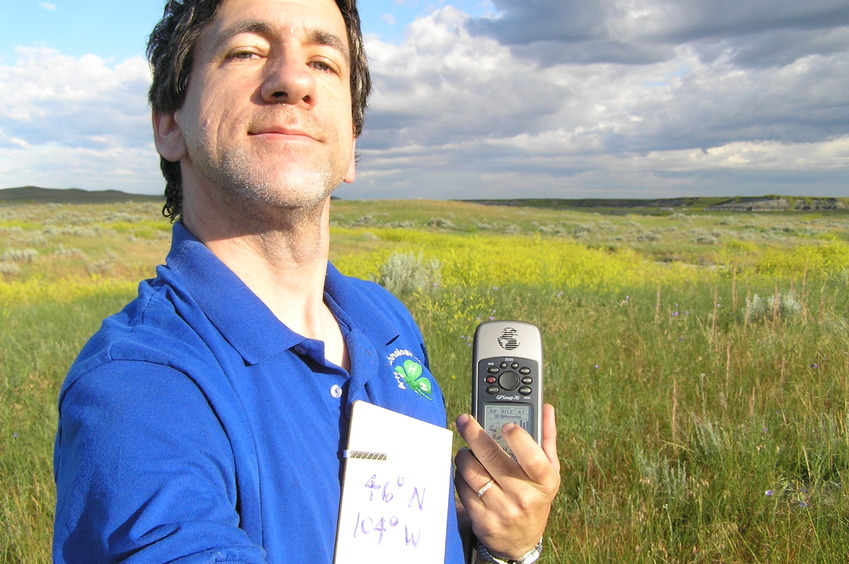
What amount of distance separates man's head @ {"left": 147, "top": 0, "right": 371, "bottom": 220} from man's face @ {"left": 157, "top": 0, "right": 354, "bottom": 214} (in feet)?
0.12

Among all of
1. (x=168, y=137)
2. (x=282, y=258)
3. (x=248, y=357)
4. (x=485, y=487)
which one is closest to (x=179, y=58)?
(x=168, y=137)

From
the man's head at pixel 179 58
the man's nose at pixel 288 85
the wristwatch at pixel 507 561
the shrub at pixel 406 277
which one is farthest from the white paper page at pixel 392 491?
the shrub at pixel 406 277

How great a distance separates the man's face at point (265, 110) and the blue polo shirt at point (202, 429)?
189 mm

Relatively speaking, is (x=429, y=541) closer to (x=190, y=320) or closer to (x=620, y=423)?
(x=190, y=320)

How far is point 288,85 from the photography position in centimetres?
132

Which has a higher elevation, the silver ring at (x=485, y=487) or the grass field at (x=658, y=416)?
the silver ring at (x=485, y=487)

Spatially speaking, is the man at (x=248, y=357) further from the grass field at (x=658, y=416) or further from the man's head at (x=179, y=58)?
the grass field at (x=658, y=416)

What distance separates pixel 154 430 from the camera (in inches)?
32.2

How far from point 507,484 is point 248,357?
25.2 inches

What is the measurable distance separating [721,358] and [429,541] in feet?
12.4

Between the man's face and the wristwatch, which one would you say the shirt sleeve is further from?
the wristwatch

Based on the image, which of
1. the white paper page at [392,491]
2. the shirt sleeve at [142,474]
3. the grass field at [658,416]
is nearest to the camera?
the shirt sleeve at [142,474]

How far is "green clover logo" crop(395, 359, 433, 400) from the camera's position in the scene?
1.46 meters

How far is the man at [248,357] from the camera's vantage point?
2.61 feet
